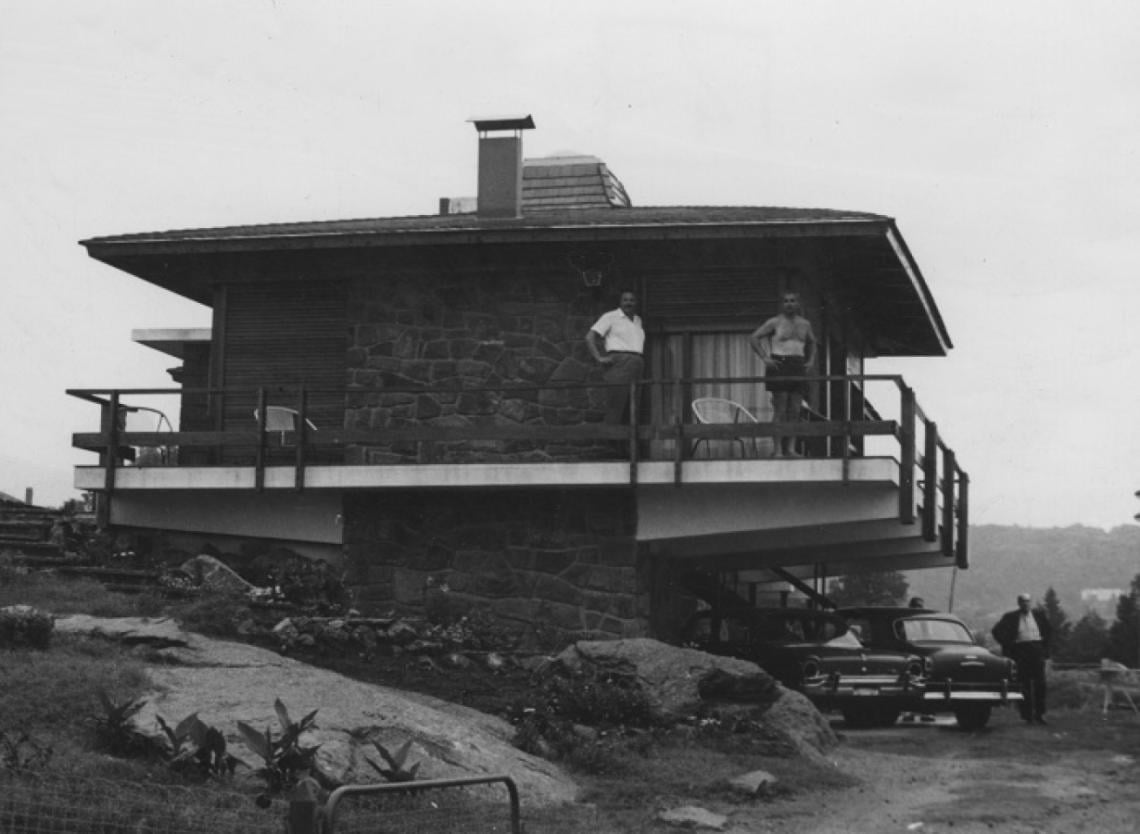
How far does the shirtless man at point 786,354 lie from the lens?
2005cm

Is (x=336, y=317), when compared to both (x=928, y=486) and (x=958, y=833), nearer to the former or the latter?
(x=928, y=486)

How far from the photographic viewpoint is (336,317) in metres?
22.6

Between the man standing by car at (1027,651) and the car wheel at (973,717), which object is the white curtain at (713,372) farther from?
the man standing by car at (1027,651)

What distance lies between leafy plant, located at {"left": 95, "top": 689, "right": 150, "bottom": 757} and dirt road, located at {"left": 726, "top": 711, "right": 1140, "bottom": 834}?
162 inches

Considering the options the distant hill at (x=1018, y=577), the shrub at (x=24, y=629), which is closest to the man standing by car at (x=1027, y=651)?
the shrub at (x=24, y=629)

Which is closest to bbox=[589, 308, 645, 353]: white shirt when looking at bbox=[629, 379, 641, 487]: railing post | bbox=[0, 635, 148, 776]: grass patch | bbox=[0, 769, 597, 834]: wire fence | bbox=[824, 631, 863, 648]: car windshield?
bbox=[629, 379, 641, 487]: railing post

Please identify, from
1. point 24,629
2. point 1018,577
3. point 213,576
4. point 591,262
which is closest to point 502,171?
point 591,262

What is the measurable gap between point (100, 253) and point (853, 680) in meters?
10.0

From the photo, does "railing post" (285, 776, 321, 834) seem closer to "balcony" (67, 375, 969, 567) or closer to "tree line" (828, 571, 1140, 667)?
"balcony" (67, 375, 969, 567)

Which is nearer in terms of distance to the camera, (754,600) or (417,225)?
(417,225)

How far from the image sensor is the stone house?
2038 cm

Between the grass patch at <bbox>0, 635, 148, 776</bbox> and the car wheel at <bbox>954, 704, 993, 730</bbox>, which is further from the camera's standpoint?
the car wheel at <bbox>954, 704, 993, 730</bbox>

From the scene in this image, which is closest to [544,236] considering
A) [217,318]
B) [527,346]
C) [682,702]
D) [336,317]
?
[527,346]

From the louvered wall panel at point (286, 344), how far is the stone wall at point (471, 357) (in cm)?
45
